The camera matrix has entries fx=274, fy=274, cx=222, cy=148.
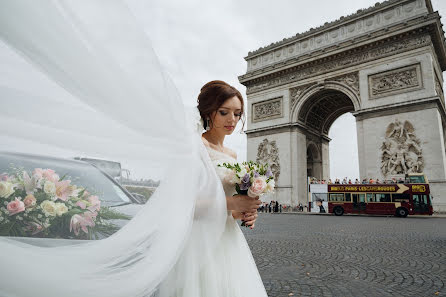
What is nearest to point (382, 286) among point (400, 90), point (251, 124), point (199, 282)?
point (199, 282)

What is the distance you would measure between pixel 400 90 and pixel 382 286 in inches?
753

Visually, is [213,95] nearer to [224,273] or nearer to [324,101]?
[224,273]

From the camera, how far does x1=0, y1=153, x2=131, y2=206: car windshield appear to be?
81cm

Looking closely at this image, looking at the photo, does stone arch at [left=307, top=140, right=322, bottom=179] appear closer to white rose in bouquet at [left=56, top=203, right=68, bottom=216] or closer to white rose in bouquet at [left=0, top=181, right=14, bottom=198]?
white rose in bouquet at [left=56, top=203, right=68, bottom=216]

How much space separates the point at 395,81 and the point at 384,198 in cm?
817

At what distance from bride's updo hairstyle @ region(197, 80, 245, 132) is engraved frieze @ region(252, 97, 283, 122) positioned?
2383 cm

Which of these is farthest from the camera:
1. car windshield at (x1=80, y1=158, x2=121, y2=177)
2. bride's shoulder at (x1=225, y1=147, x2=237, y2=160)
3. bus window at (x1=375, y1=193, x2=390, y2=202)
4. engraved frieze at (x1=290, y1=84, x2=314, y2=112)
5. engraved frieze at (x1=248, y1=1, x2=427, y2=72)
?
engraved frieze at (x1=290, y1=84, x2=314, y2=112)

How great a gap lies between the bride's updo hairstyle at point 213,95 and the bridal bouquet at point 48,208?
895mm

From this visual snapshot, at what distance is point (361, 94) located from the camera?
20.5 m

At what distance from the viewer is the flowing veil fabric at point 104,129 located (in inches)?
30.8

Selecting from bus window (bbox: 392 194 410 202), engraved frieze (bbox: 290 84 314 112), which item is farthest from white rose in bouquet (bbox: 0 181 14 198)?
engraved frieze (bbox: 290 84 314 112)

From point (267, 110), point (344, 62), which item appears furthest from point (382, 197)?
point (267, 110)

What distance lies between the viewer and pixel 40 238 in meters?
0.86

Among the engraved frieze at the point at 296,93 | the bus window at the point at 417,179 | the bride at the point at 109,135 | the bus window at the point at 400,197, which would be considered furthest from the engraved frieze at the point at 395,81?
the bride at the point at 109,135
